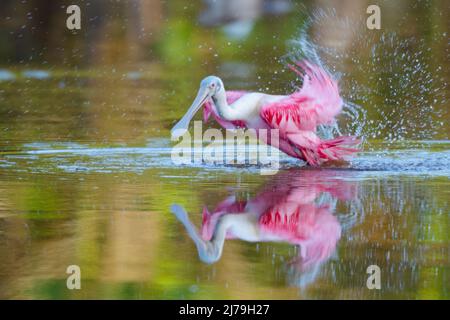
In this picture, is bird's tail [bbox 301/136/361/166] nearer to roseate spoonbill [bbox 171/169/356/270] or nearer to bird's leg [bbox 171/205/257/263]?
roseate spoonbill [bbox 171/169/356/270]

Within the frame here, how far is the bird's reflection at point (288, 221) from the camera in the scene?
183 inches

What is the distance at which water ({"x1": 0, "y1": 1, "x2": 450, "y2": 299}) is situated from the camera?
14.0ft

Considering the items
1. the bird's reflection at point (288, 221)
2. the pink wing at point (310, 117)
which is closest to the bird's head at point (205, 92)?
the pink wing at point (310, 117)

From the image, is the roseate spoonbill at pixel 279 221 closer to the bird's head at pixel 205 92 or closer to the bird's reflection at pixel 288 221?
the bird's reflection at pixel 288 221

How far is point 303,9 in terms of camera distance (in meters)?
14.5

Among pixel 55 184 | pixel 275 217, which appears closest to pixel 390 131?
pixel 55 184

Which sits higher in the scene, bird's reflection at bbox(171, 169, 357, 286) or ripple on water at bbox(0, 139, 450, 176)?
ripple on water at bbox(0, 139, 450, 176)

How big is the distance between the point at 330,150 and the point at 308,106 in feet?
1.03

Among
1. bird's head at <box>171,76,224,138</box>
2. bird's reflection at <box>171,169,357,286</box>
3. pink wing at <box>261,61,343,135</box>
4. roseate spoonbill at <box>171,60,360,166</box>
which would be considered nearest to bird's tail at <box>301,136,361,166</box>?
roseate spoonbill at <box>171,60,360,166</box>

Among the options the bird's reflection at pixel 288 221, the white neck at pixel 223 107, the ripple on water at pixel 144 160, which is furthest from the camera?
the white neck at pixel 223 107

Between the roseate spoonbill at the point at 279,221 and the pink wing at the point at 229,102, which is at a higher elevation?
the pink wing at the point at 229,102

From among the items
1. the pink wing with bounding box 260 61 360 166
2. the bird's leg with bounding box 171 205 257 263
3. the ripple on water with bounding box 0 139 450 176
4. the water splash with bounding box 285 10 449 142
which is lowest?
the bird's leg with bounding box 171 205 257 263

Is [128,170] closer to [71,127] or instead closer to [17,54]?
[71,127]

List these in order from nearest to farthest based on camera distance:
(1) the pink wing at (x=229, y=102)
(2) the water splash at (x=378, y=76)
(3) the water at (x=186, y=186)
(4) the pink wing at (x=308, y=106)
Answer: (3) the water at (x=186, y=186) → (4) the pink wing at (x=308, y=106) → (1) the pink wing at (x=229, y=102) → (2) the water splash at (x=378, y=76)
